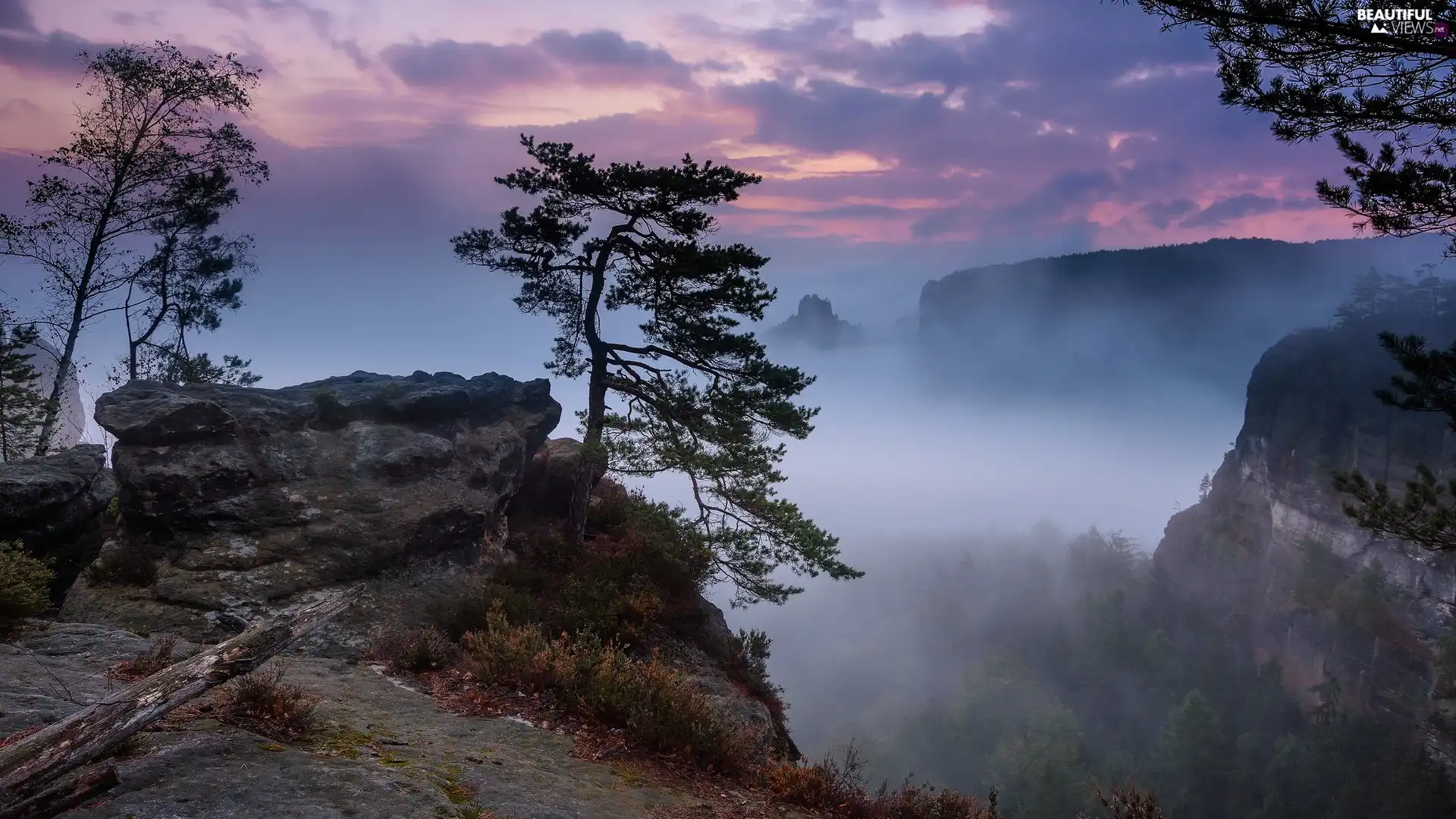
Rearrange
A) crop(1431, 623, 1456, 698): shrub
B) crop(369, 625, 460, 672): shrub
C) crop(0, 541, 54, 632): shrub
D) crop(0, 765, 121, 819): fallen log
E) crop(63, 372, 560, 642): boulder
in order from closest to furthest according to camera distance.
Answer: crop(0, 765, 121, 819): fallen log
crop(0, 541, 54, 632): shrub
crop(369, 625, 460, 672): shrub
crop(63, 372, 560, 642): boulder
crop(1431, 623, 1456, 698): shrub

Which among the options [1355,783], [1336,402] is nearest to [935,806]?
[1355,783]

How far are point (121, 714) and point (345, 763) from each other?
173 centimetres

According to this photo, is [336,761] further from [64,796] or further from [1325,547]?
[1325,547]

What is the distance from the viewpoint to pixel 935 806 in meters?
8.13

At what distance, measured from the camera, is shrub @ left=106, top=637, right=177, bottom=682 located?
7.54 m

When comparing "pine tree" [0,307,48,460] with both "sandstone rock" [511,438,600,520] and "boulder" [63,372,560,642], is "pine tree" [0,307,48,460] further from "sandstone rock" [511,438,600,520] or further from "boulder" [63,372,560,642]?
"sandstone rock" [511,438,600,520]

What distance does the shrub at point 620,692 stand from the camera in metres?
8.45

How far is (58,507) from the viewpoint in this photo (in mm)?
14883

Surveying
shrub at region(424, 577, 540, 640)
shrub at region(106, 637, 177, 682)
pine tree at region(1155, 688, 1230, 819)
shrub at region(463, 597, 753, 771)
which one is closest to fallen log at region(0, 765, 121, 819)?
shrub at region(106, 637, 177, 682)

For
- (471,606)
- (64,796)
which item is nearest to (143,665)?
(64,796)

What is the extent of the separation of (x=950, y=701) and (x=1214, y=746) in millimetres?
45442

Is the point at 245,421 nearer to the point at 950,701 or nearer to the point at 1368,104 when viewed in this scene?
the point at 1368,104

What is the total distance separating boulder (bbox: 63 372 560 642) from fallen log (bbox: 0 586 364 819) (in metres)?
6.96

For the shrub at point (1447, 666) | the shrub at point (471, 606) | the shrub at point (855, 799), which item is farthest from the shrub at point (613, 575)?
the shrub at point (1447, 666)
